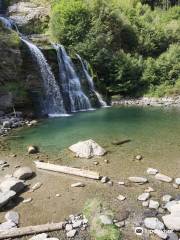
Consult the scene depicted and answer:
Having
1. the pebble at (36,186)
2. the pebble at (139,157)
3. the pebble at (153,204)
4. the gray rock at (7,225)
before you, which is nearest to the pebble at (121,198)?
the pebble at (153,204)

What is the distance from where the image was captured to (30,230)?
9258 mm

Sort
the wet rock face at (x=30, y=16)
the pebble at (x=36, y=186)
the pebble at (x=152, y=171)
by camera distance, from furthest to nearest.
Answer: the wet rock face at (x=30, y=16) < the pebble at (x=152, y=171) < the pebble at (x=36, y=186)

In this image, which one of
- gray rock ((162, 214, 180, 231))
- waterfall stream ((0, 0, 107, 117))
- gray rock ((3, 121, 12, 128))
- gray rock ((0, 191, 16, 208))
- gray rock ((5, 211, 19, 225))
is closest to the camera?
gray rock ((162, 214, 180, 231))

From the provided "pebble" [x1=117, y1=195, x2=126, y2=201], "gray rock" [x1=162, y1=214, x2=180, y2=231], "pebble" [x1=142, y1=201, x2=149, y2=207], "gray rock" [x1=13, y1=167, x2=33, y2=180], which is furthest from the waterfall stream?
"gray rock" [x1=162, y1=214, x2=180, y2=231]

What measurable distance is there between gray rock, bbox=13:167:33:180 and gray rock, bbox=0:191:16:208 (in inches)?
72.0

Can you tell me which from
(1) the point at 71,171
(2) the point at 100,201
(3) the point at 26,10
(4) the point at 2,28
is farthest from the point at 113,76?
(2) the point at 100,201

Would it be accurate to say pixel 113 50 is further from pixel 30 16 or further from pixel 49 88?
pixel 30 16

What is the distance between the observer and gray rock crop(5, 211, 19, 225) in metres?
10.1

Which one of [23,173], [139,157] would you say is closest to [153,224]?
[139,157]

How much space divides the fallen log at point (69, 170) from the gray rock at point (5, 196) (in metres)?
2.81

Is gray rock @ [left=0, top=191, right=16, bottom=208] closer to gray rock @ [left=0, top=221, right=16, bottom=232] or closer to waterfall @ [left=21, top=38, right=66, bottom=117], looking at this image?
Answer: gray rock @ [left=0, top=221, right=16, bottom=232]

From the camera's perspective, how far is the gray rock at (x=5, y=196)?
Result: 36.1ft

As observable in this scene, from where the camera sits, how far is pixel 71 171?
44.9 ft

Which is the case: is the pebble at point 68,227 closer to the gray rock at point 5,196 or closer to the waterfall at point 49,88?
the gray rock at point 5,196
